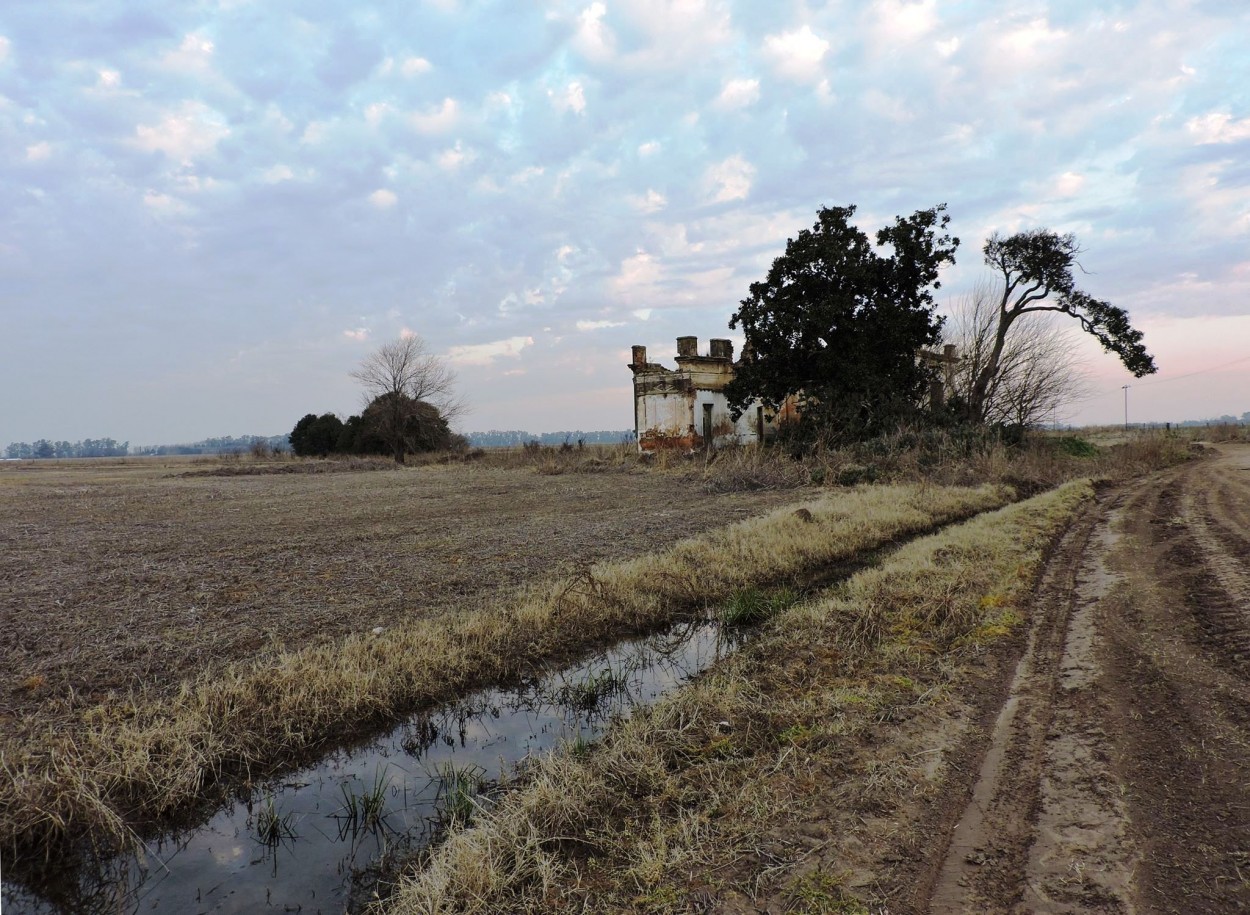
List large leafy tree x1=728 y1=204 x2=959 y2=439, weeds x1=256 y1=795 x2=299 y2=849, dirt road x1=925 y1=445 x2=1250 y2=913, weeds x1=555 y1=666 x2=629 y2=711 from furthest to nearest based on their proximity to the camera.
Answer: large leafy tree x1=728 y1=204 x2=959 y2=439, weeds x1=555 y1=666 x2=629 y2=711, weeds x1=256 y1=795 x2=299 y2=849, dirt road x1=925 y1=445 x2=1250 y2=913

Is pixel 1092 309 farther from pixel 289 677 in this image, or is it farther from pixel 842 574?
pixel 289 677

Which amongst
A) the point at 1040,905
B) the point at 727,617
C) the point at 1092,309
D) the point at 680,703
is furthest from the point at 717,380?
the point at 1040,905

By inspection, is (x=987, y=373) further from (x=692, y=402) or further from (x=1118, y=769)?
(x=1118, y=769)

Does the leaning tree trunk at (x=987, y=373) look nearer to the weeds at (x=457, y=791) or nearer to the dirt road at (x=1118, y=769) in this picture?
the dirt road at (x=1118, y=769)

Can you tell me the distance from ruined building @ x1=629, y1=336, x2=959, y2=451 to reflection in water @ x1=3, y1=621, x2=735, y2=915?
25142 millimetres

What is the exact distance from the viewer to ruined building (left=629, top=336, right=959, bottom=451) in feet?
A: 98.8

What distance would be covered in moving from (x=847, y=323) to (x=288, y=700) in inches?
880

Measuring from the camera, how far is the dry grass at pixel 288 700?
143 inches

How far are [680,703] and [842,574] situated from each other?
526cm

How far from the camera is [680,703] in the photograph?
15.3 ft

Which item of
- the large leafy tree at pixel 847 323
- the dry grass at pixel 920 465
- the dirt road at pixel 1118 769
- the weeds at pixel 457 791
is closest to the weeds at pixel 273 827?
the weeds at pixel 457 791

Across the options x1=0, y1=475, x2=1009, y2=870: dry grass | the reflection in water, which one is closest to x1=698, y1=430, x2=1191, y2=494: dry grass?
x1=0, y1=475, x2=1009, y2=870: dry grass

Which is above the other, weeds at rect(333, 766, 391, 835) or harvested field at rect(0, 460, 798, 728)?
harvested field at rect(0, 460, 798, 728)

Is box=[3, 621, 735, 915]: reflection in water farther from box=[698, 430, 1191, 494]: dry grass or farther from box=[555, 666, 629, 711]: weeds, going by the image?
box=[698, 430, 1191, 494]: dry grass
